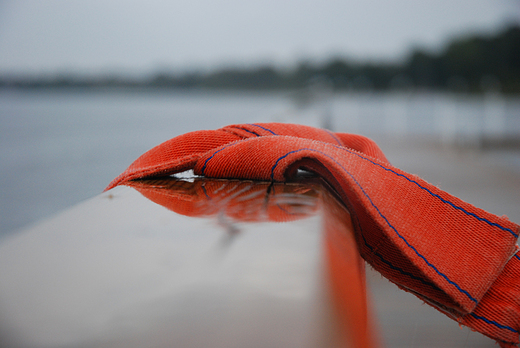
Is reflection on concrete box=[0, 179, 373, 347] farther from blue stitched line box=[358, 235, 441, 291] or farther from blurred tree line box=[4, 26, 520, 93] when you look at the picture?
blurred tree line box=[4, 26, 520, 93]

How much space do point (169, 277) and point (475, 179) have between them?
297 cm

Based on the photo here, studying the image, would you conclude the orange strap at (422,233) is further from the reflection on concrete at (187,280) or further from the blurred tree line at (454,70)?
the blurred tree line at (454,70)

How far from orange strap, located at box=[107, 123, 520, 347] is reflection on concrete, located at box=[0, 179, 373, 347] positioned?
7 cm

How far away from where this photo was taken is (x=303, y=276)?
19cm

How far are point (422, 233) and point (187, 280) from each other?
258mm

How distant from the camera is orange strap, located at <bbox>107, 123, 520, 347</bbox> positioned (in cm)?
36

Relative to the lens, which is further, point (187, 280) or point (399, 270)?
point (399, 270)

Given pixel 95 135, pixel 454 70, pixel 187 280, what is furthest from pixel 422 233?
pixel 454 70

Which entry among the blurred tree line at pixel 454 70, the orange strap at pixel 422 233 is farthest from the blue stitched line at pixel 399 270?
the blurred tree line at pixel 454 70

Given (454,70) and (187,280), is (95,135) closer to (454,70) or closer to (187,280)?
(187,280)

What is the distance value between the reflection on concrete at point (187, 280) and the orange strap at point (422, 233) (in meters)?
0.07

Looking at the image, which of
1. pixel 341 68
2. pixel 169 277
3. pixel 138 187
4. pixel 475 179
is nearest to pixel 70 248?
pixel 169 277

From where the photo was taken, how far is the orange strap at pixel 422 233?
36 cm

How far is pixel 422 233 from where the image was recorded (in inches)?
14.5
